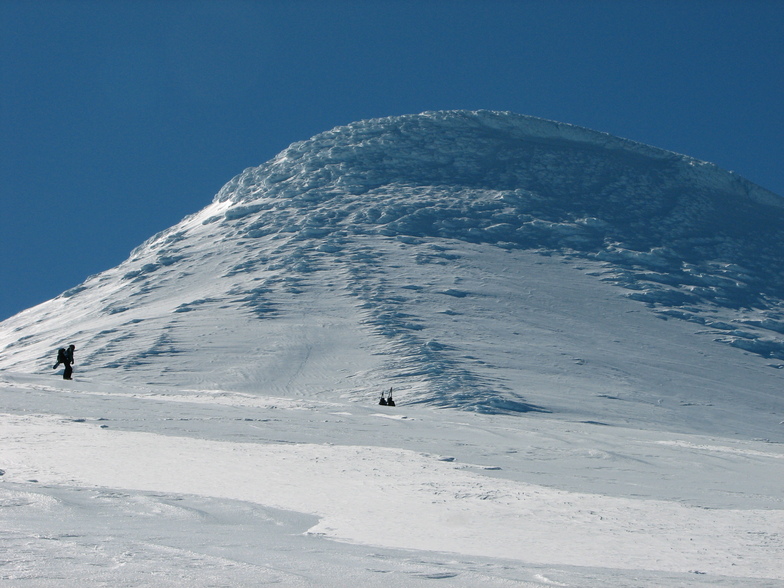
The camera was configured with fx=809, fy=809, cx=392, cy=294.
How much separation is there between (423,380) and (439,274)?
2161 cm

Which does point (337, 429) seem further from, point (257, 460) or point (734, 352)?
point (734, 352)

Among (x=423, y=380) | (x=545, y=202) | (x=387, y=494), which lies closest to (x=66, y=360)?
(x=387, y=494)

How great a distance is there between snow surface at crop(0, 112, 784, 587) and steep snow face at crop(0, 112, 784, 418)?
28cm

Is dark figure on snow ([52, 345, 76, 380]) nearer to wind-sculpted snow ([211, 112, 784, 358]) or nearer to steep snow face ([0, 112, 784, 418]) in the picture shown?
steep snow face ([0, 112, 784, 418])

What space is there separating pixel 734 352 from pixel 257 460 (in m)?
42.4

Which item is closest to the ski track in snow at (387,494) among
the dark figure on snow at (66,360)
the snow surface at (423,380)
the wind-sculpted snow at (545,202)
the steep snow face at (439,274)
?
the snow surface at (423,380)

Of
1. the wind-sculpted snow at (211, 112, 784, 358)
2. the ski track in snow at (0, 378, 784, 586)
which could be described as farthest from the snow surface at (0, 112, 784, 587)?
the wind-sculpted snow at (211, 112, 784, 358)

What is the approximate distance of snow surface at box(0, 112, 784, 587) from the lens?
6.24 m

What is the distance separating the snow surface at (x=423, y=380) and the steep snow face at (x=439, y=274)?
275mm

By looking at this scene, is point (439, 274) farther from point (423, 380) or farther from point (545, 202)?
point (545, 202)

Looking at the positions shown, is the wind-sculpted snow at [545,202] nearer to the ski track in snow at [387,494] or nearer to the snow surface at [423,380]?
the snow surface at [423,380]

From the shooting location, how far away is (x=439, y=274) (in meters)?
54.2

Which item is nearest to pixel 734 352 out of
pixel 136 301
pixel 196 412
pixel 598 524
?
pixel 136 301

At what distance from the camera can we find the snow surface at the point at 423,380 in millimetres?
6242
